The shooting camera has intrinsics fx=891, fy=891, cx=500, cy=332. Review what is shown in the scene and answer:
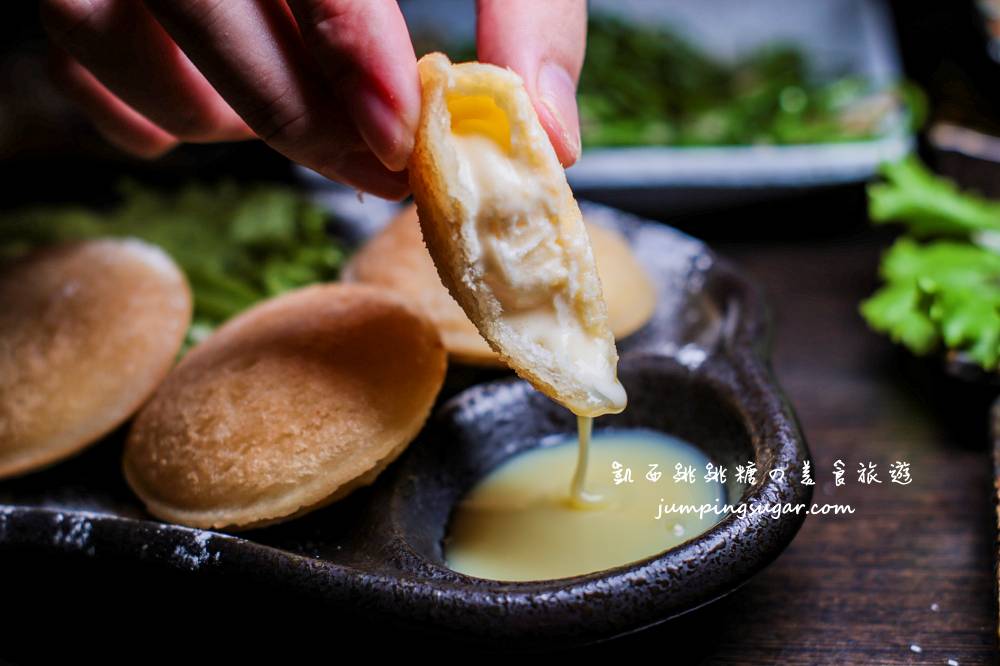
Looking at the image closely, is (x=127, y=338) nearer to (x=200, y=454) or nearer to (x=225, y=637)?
(x=200, y=454)

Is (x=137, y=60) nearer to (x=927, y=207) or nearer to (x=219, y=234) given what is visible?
(x=219, y=234)

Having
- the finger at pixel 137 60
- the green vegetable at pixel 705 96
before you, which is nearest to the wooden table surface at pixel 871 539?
the green vegetable at pixel 705 96

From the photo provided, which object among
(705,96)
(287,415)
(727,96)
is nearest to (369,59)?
(287,415)

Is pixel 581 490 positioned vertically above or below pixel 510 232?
below

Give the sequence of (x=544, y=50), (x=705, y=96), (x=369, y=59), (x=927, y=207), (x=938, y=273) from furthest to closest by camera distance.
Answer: (x=705, y=96), (x=927, y=207), (x=938, y=273), (x=544, y=50), (x=369, y=59)

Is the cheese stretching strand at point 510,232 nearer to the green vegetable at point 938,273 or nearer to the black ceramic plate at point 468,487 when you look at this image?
the black ceramic plate at point 468,487

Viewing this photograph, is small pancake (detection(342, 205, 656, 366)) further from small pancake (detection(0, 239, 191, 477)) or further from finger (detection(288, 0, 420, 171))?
finger (detection(288, 0, 420, 171))
